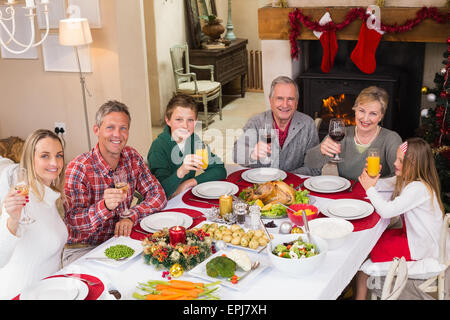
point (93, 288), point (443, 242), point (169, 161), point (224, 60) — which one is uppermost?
point (224, 60)

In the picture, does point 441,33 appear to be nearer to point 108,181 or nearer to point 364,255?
point 364,255

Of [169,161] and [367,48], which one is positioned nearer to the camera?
[169,161]

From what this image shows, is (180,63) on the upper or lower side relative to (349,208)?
upper

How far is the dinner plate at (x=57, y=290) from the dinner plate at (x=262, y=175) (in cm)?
121

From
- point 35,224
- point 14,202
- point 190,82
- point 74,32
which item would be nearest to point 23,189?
point 14,202

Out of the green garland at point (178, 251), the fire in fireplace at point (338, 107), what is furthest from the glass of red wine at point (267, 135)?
the fire in fireplace at point (338, 107)

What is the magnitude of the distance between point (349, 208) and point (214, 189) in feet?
2.17

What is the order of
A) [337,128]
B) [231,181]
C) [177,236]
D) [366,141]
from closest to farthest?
[177,236]
[337,128]
[231,181]
[366,141]

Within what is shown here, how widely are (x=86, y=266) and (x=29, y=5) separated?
1383 millimetres

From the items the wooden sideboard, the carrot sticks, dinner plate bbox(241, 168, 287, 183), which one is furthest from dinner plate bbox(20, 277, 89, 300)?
the wooden sideboard

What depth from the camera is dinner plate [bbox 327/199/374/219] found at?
2.36 meters

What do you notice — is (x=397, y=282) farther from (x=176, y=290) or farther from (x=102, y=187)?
(x=102, y=187)

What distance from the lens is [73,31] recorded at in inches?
171

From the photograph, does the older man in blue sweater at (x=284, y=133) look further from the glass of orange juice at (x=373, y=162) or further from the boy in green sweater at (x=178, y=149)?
the glass of orange juice at (x=373, y=162)
